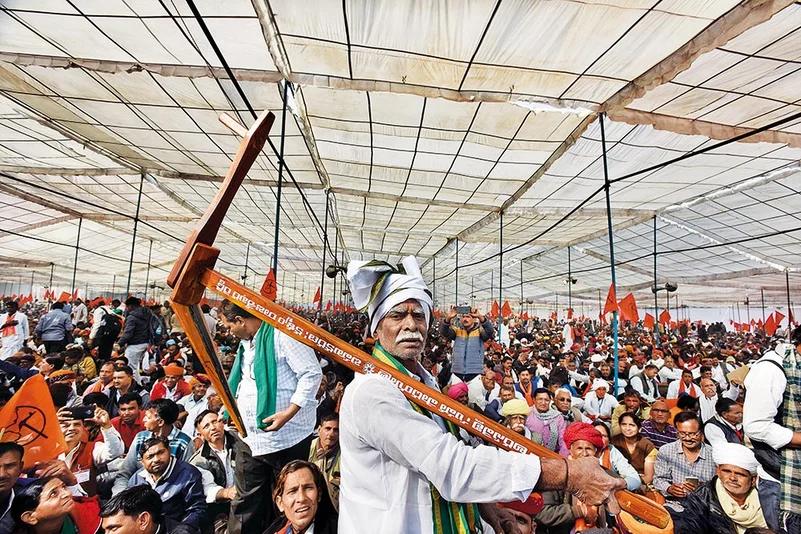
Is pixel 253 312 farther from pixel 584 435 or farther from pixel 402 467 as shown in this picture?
pixel 584 435

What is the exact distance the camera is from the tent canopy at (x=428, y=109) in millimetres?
3580

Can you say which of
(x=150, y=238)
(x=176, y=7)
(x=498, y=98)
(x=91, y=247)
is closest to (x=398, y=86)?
(x=498, y=98)

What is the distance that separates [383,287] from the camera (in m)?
1.43

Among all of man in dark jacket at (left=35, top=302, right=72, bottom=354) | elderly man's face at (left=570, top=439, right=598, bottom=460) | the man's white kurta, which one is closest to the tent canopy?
man in dark jacket at (left=35, top=302, right=72, bottom=354)

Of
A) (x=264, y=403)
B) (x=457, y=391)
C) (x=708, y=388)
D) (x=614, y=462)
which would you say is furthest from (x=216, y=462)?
(x=708, y=388)

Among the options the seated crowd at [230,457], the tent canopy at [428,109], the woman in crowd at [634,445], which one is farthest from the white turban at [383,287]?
the woman in crowd at [634,445]

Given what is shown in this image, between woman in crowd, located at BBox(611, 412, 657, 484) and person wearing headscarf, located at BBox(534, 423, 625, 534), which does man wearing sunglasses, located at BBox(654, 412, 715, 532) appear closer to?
woman in crowd, located at BBox(611, 412, 657, 484)

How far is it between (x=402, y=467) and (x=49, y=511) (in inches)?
79.3

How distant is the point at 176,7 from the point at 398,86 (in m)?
2.07

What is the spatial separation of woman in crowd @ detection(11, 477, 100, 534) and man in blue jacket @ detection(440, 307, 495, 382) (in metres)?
5.11

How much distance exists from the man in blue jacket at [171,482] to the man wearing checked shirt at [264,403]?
35cm

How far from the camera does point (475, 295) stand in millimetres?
33781

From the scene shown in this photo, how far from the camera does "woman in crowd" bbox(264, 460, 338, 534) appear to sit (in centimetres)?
205

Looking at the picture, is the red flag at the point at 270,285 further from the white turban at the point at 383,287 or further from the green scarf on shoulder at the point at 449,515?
the green scarf on shoulder at the point at 449,515
